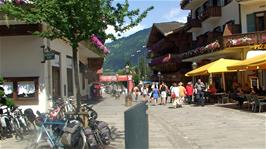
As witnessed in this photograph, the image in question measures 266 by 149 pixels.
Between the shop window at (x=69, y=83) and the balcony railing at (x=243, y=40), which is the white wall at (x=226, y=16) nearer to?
the balcony railing at (x=243, y=40)

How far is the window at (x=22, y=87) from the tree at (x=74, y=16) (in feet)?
24.6

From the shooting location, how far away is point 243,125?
697 inches

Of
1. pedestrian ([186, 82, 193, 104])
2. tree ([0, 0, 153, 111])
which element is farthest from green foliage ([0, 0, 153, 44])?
pedestrian ([186, 82, 193, 104])

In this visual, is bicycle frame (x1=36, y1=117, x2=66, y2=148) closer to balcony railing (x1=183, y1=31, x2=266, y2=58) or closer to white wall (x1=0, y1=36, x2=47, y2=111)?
white wall (x1=0, y1=36, x2=47, y2=111)

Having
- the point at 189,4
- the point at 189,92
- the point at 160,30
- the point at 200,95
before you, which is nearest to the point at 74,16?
the point at 200,95

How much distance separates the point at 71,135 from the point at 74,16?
3.07m

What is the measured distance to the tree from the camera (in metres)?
12.0

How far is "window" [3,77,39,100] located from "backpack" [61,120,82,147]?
32.4 feet

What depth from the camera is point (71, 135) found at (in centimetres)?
1038

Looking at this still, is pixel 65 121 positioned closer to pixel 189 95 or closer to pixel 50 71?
pixel 50 71

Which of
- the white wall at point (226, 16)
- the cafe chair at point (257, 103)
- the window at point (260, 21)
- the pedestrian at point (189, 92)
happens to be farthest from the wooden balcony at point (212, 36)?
the cafe chair at point (257, 103)

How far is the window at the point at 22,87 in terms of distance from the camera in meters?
20.2

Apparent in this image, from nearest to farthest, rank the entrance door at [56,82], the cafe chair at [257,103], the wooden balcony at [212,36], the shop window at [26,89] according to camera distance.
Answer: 1. the shop window at [26,89]
2. the entrance door at [56,82]
3. the cafe chair at [257,103]
4. the wooden balcony at [212,36]

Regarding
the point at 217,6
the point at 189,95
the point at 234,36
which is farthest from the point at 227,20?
the point at 189,95
